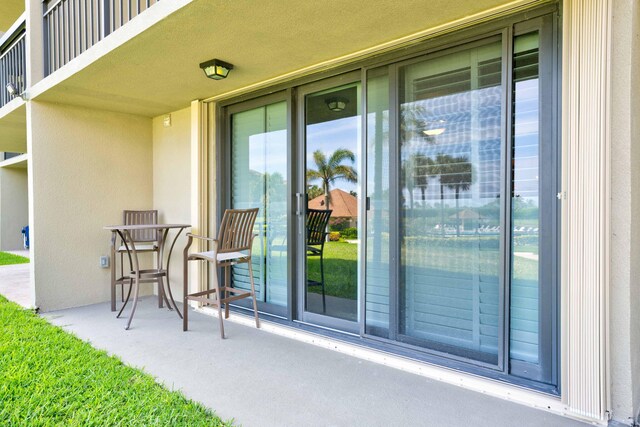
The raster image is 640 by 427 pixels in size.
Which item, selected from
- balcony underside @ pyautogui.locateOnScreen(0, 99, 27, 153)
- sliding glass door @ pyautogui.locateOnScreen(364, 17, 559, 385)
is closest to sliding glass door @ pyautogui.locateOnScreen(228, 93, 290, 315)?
sliding glass door @ pyautogui.locateOnScreen(364, 17, 559, 385)

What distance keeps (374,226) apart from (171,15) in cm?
196

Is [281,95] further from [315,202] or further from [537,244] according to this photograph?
[537,244]

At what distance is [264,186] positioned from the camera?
148 inches

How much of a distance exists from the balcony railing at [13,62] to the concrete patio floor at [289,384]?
134 inches

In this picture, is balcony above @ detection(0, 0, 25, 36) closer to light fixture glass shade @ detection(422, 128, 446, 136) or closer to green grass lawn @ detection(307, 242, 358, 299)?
green grass lawn @ detection(307, 242, 358, 299)

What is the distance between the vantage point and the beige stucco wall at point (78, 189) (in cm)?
406

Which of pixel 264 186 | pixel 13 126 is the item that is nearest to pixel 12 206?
pixel 13 126

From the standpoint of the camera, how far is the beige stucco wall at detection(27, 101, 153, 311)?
4.06 metres

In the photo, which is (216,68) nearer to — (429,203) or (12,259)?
(429,203)

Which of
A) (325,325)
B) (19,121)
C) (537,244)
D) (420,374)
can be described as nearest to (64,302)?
(19,121)

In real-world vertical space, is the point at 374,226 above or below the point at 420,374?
above

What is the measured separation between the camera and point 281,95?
11.6 ft

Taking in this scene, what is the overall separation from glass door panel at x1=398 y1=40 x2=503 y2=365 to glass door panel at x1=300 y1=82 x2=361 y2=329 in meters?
0.49

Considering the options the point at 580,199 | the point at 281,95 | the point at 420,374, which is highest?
the point at 281,95
